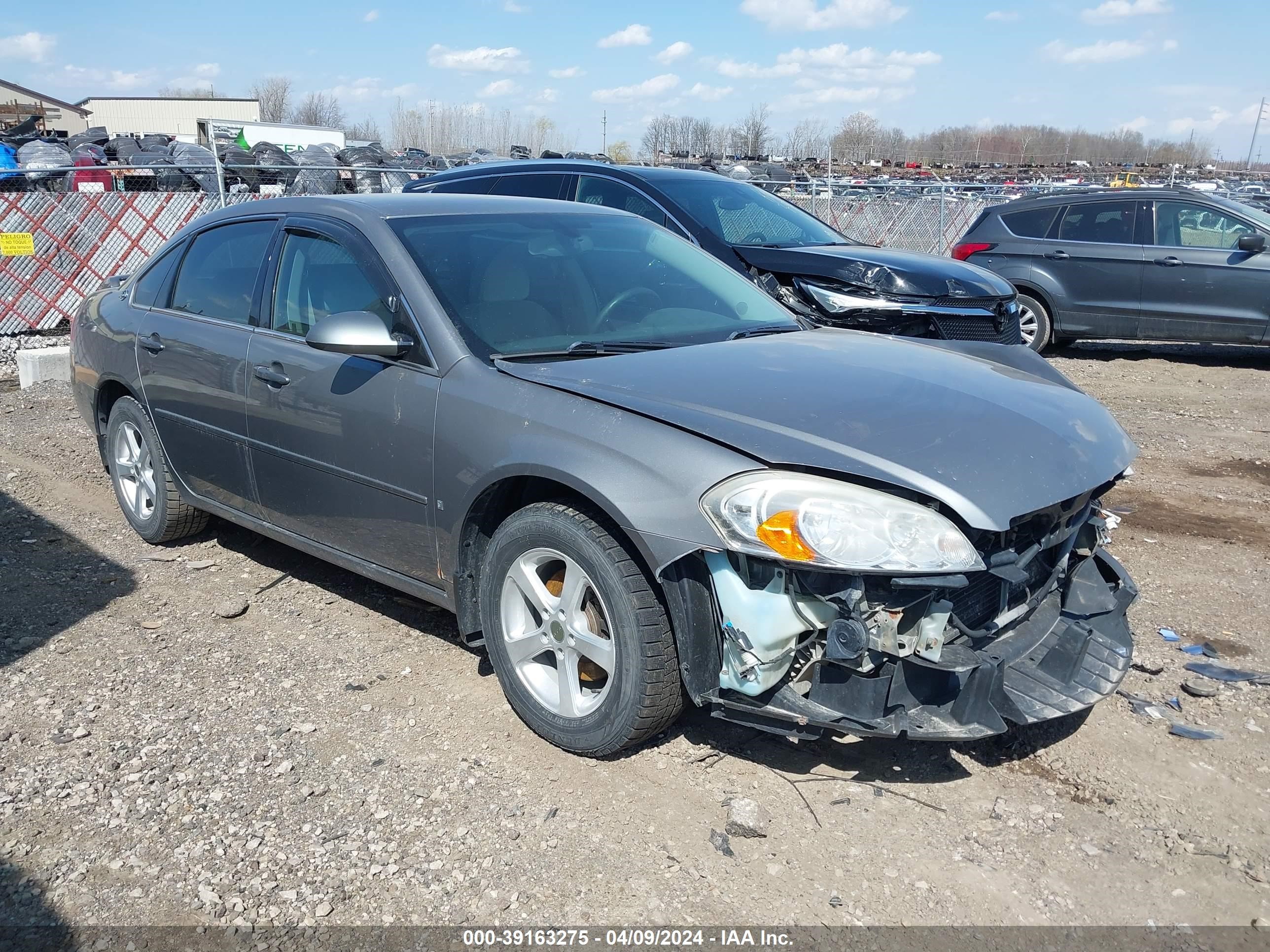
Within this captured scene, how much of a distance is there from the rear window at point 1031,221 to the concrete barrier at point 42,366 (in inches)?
370

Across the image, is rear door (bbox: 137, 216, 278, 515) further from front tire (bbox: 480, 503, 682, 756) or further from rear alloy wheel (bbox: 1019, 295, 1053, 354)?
rear alloy wheel (bbox: 1019, 295, 1053, 354)

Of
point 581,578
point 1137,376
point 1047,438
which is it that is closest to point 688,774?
point 581,578

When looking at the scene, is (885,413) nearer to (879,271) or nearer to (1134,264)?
(879,271)

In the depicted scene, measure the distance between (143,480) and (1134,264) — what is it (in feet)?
30.3

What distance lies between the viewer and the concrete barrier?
9.33 meters

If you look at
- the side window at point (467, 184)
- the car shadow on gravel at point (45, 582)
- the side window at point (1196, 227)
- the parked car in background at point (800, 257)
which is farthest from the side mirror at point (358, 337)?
the side window at point (1196, 227)

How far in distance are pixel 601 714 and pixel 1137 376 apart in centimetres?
853

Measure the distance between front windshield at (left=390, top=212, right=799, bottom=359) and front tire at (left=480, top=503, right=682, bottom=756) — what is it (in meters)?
0.72

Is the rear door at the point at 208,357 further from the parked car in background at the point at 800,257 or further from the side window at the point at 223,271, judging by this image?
the parked car in background at the point at 800,257

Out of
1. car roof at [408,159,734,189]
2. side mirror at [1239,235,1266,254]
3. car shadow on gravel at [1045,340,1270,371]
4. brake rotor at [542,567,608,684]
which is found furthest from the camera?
car shadow on gravel at [1045,340,1270,371]

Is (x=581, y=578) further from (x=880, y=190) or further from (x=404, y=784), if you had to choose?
(x=880, y=190)

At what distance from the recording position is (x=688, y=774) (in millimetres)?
3150

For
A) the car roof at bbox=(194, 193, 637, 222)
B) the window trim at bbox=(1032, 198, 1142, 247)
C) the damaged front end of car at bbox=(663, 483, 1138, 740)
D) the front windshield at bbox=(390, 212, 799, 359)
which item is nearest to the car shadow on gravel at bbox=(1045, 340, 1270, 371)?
the window trim at bbox=(1032, 198, 1142, 247)

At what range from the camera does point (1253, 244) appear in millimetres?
9781
